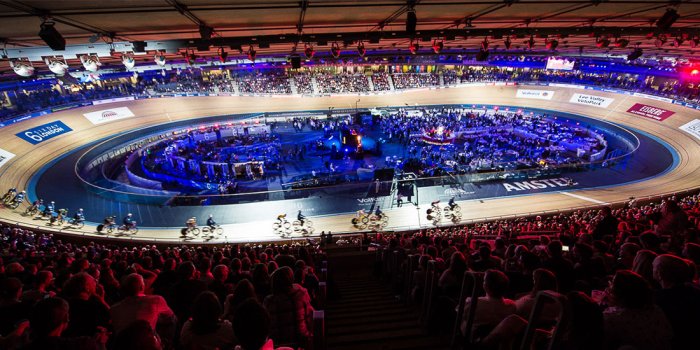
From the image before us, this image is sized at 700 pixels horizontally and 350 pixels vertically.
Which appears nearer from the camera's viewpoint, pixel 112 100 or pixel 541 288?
pixel 541 288

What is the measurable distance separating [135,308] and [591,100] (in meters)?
45.4

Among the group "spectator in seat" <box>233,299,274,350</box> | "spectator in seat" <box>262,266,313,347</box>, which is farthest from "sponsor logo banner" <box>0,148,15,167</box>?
"spectator in seat" <box>233,299,274,350</box>

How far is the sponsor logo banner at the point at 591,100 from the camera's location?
36.1 m

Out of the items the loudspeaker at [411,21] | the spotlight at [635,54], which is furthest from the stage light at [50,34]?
the spotlight at [635,54]

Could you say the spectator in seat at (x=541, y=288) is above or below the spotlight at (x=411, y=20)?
below

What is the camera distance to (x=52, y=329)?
2211 millimetres

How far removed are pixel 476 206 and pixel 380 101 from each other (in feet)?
104

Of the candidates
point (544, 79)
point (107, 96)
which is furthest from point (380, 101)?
point (107, 96)

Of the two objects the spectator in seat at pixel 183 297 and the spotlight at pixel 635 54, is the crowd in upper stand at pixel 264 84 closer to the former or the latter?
the spotlight at pixel 635 54

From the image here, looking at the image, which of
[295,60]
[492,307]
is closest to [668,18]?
[492,307]

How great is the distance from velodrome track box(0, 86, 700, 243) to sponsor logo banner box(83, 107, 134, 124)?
18.3 inches

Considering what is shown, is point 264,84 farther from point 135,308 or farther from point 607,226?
point 135,308

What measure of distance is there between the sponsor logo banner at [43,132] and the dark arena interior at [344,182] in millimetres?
130

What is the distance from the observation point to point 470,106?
144 feet
